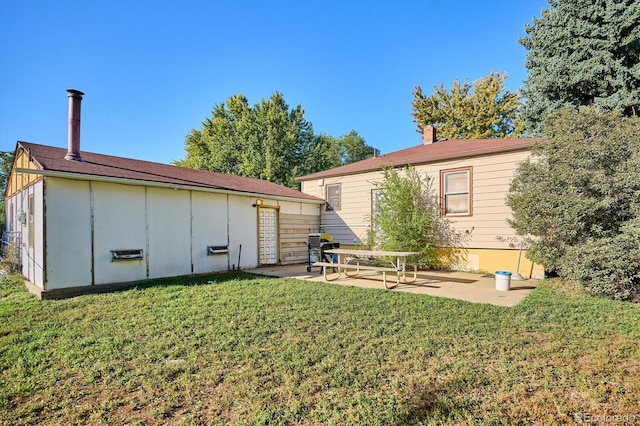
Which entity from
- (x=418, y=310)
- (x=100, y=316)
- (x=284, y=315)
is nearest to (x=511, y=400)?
(x=418, y=310)

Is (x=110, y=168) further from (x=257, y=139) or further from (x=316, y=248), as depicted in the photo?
(x=257, y=139)

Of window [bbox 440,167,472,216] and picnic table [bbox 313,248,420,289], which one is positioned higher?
window [bbox 440,167,472,216]

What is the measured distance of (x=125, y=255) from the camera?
23.1 ft

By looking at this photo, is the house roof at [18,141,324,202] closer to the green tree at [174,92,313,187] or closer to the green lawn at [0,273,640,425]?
the green lawn at [0,273,640,425]

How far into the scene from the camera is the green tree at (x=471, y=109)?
19969mm

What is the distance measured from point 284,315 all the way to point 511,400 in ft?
9.86

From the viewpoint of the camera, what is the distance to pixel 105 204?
22.5 ft

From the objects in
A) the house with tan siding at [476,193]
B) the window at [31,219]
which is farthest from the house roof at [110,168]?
the house with tan siding at [476,193]

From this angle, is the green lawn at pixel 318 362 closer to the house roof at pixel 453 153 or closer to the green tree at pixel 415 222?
the green tree at pixel 415 222

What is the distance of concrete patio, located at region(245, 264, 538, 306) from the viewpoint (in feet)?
19.1

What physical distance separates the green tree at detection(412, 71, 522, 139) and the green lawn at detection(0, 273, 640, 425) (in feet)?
57.9

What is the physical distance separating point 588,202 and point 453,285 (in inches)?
115

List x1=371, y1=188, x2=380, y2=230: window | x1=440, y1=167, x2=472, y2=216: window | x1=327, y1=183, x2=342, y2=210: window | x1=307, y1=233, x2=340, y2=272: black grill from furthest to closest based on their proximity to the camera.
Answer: x1=327, y1=183, x2=342, y2=210: window
x1=371, y1=188, x2=380, y2=230: window
x1=307, y1=233, x2=340, y2=272: black grill
x1=440, y1=167, x2=472, y2=216: window

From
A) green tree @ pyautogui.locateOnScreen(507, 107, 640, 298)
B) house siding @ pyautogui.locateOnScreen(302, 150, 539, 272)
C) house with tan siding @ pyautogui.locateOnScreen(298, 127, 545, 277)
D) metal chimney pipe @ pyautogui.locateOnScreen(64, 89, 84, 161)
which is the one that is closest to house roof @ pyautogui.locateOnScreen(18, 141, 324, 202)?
metal chimney pipe @ pyautogui.locateOnScreen(64, 89, 84, 161)
